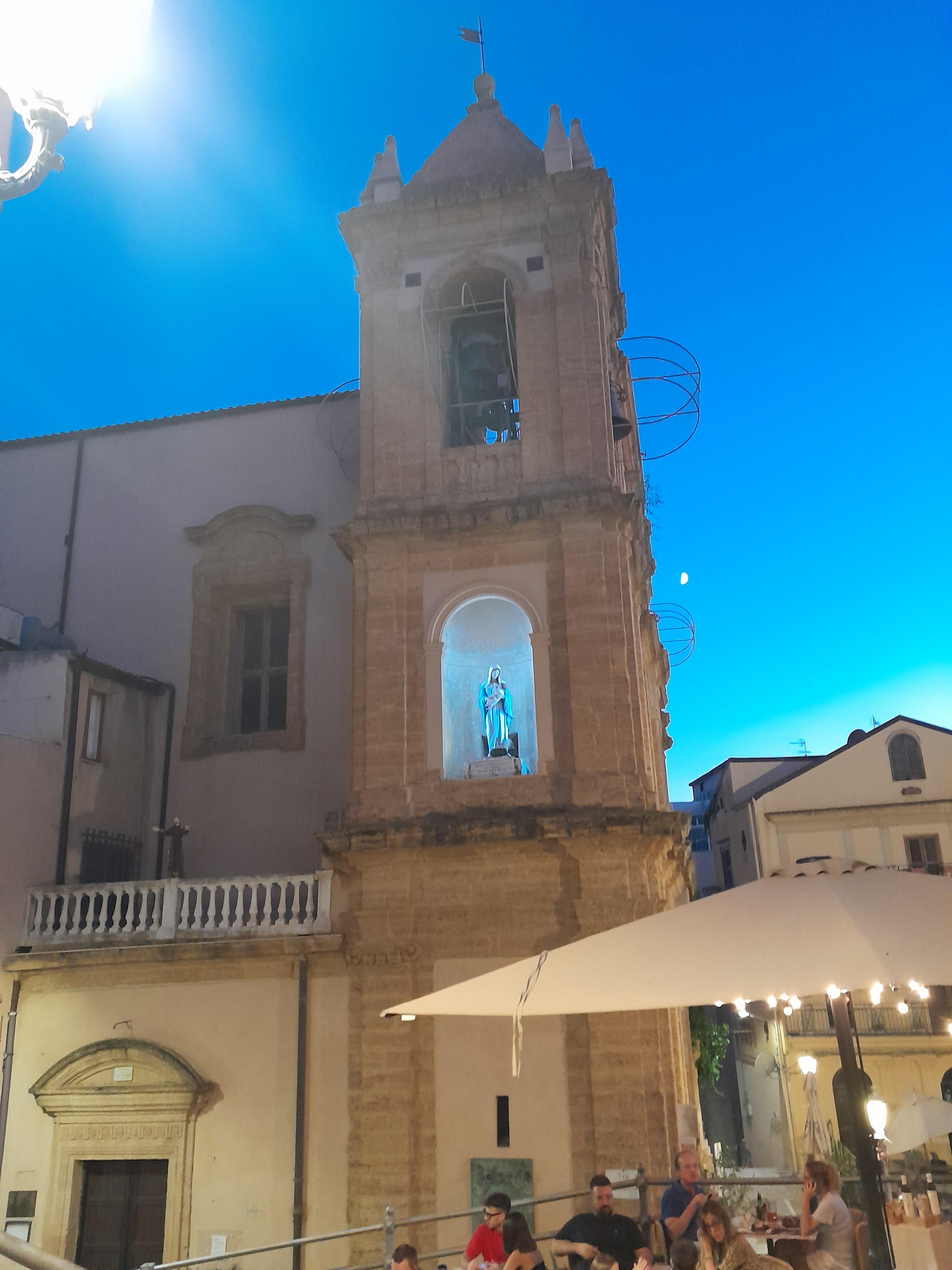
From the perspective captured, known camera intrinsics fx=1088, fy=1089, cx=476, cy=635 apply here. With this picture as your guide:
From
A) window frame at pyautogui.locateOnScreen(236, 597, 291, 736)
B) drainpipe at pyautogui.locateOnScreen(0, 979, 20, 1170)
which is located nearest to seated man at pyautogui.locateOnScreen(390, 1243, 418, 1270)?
drainpipe at pyautogui.locateOnScreen(0, 979, 20, 1170)

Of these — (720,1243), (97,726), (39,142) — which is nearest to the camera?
(39,142)

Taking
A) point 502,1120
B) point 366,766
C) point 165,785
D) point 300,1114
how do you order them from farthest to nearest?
point 165,785
point 366,766
point 300,1114
point 502,1120

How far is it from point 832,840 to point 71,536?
71.2 feet

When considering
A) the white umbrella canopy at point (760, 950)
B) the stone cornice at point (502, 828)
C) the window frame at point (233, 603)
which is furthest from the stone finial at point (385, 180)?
the white umbrella canopy at point (760, 950)

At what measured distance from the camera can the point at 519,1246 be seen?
24.6 ft

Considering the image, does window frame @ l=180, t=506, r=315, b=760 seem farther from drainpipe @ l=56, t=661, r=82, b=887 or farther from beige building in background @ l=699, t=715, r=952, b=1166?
beige building in background @ l=699, t=715, r=952, b=1166

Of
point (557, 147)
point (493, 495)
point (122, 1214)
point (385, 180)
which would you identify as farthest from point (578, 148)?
point (122, 1214)

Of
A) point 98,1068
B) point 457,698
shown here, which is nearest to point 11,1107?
point 98,1068

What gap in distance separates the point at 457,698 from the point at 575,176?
798 cm

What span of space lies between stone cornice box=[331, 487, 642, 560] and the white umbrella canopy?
28.2ft

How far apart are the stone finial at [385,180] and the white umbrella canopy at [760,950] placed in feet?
44.7

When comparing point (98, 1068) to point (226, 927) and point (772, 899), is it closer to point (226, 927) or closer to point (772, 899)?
point (226, 927)

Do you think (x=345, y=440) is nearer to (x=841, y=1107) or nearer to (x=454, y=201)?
Answer: (x=454, y=201)

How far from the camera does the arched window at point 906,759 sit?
99.9 feet
